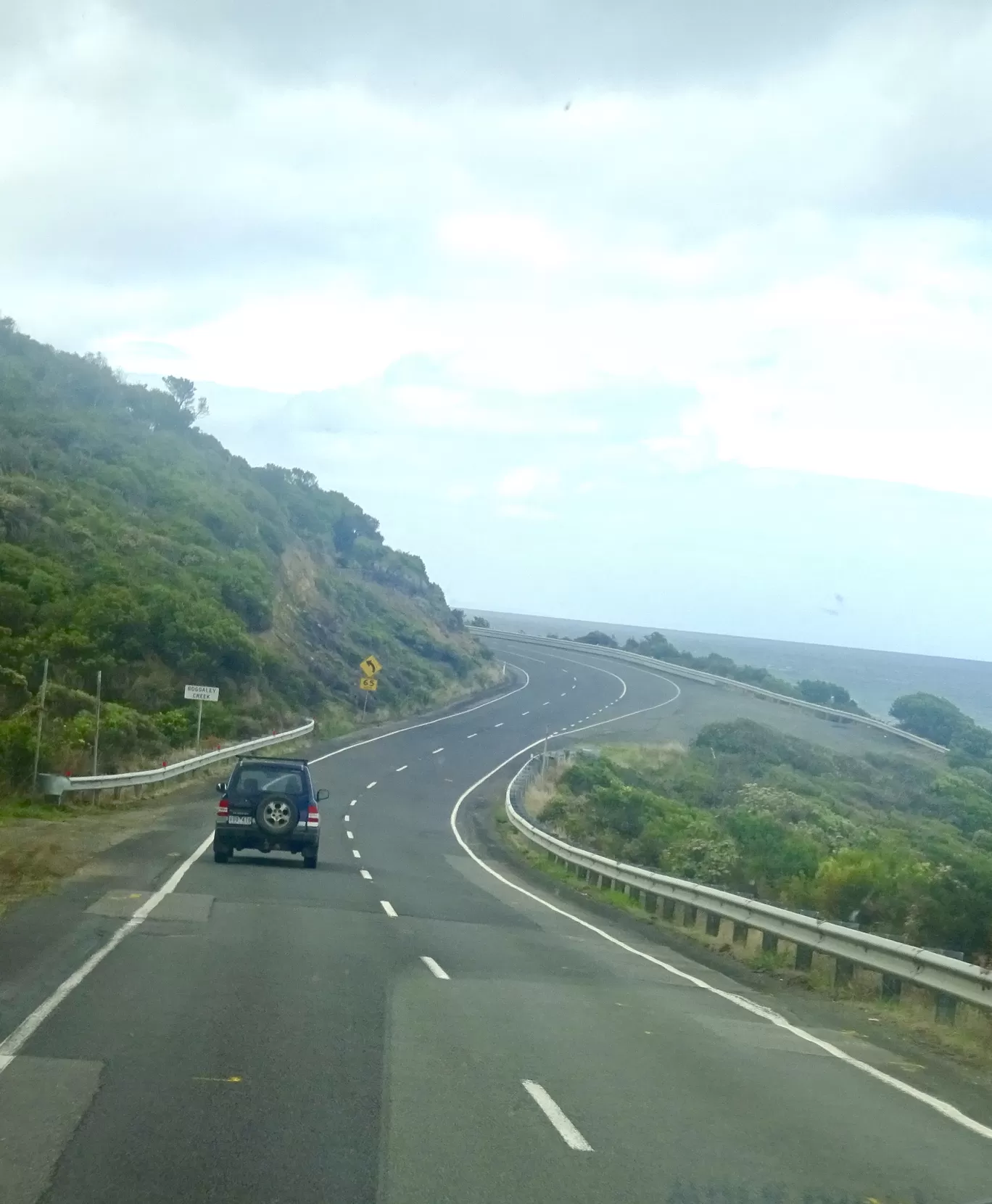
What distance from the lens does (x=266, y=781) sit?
23.8 meters

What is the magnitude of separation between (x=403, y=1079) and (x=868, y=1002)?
7251 mm

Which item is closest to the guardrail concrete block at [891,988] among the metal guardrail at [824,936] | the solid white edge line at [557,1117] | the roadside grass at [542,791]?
the metal guardrail at [824,936]

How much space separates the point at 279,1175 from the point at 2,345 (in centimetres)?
7676

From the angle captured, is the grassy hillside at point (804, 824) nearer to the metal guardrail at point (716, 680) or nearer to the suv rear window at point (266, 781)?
the suv rear window at point (266, 781)

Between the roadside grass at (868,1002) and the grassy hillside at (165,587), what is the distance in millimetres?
16540

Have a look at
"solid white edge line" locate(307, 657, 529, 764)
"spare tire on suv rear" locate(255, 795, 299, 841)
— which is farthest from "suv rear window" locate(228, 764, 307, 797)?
"solid white edge line" locate(307, 657, 529, 764)

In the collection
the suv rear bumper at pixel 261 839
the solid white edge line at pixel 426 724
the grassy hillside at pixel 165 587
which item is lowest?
the solid white edge line at pixel 426 724

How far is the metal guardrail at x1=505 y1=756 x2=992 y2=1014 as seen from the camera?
12461 mm

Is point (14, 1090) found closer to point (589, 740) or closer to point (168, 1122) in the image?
point (168, 1122)

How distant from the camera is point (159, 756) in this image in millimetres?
39219

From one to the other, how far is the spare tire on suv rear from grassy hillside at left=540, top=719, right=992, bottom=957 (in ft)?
24.7

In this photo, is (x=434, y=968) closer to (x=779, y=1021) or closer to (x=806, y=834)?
(x=779, y=1021)

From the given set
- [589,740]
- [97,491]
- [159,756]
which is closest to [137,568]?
[97,491]

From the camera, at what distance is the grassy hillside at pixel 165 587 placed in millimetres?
43000
